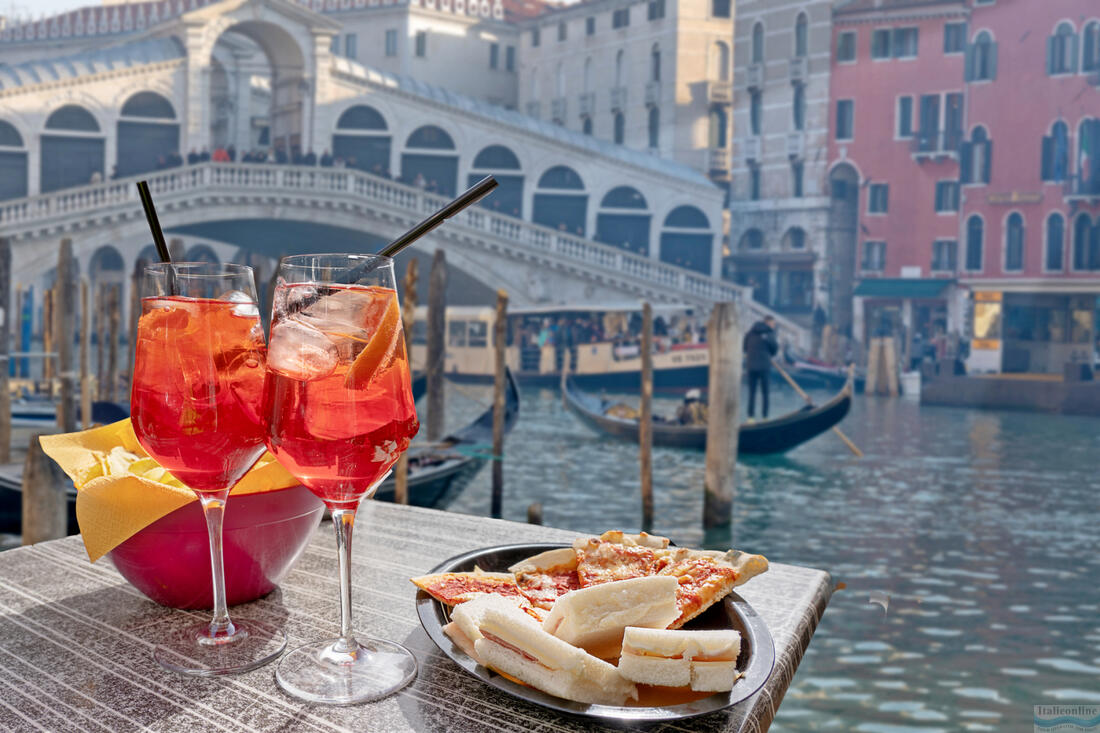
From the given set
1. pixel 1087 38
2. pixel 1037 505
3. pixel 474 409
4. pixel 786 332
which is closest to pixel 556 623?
pixel 1037 505

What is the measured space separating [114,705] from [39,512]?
233cm

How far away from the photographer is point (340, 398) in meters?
0.47

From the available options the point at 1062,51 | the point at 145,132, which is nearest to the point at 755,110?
the point at 1062,51

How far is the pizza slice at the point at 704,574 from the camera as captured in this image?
48 centimetres

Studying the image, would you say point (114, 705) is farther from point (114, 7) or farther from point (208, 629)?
point (114, 7)

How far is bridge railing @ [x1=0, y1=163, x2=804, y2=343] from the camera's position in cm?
1070

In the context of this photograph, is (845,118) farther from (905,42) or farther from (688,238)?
(688,238)

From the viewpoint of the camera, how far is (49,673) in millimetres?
470

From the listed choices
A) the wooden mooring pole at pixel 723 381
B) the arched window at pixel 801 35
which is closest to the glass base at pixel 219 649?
the wooden mooring pole at pixel 723 381

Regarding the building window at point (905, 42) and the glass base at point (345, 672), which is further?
the building window at point (905, 42)

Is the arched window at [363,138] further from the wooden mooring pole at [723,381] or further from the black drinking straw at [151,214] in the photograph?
the black drinking straw at [151,214]

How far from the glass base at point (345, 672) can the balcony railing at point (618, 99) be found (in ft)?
51.4

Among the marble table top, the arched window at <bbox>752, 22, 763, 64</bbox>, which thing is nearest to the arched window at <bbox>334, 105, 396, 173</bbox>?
the arched window at <bbox>752, 22, 763, 64</bbox>

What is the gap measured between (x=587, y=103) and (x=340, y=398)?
1607 cm
